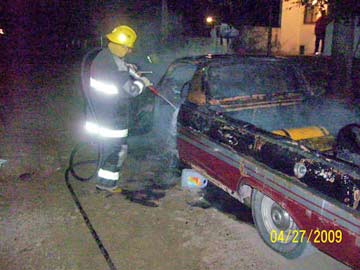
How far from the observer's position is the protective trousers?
17.1 ft

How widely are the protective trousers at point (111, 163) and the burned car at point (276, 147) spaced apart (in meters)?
0.73

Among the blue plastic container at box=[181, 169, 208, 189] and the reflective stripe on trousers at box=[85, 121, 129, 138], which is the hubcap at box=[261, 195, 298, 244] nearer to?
the blue plastic container at box=[181, 169, 208, 189]

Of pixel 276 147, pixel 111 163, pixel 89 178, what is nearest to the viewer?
pixel 276 147

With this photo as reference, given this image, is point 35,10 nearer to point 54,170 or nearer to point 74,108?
point 74,108

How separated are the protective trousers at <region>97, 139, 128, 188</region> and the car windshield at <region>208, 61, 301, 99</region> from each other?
1.29m

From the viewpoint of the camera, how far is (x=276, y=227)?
13.4 feet

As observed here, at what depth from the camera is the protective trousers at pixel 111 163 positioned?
206 inches

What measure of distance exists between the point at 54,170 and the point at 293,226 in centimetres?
367

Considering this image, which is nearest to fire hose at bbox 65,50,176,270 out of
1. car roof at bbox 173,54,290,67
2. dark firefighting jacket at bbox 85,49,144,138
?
dark firefighting jacket at bbox 85,49,144,138

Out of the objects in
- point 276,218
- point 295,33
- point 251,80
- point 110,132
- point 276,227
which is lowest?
point 276,227

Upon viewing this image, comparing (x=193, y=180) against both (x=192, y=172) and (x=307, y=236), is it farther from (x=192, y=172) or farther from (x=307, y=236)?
(x=307, y=236)

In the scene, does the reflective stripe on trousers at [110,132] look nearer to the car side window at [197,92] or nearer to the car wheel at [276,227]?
the car side window at [197,92]

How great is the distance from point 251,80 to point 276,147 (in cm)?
193

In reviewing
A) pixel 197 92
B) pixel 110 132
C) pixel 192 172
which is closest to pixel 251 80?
pixel 197 92
